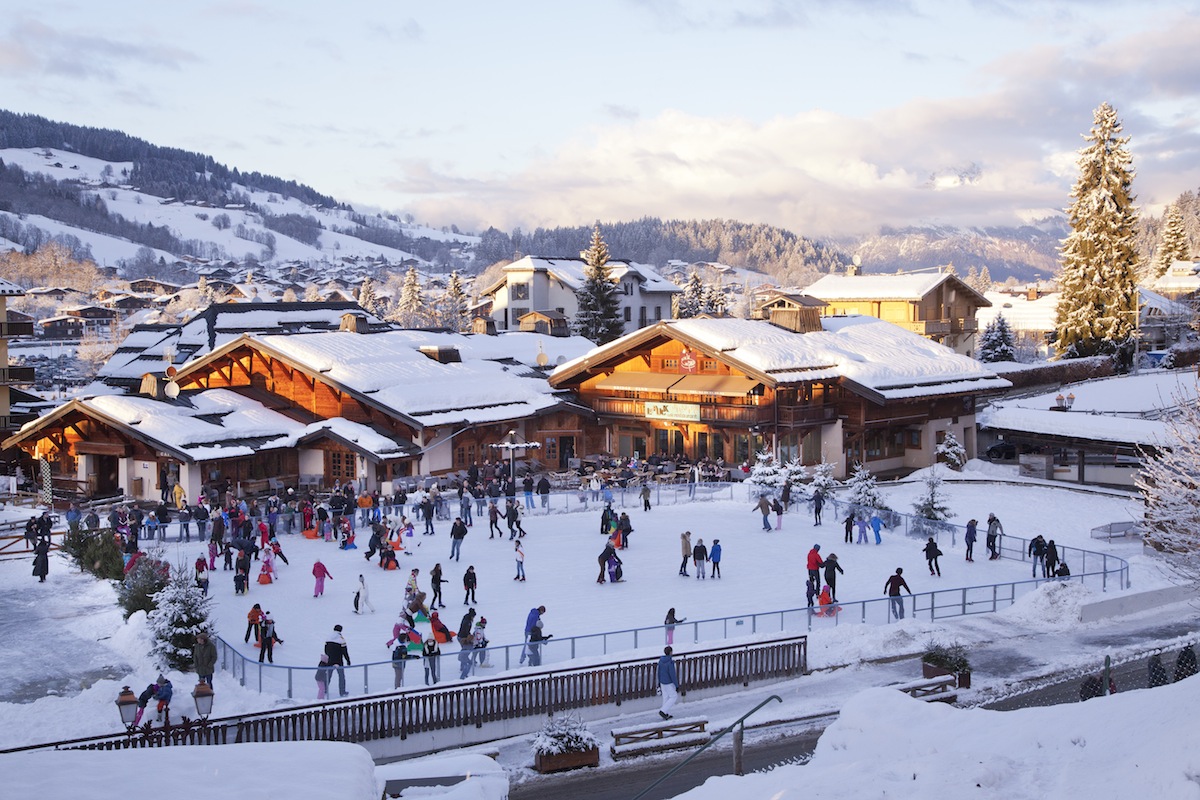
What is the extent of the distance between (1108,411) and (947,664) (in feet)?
90.0

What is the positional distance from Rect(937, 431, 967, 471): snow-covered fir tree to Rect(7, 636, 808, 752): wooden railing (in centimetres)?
2505

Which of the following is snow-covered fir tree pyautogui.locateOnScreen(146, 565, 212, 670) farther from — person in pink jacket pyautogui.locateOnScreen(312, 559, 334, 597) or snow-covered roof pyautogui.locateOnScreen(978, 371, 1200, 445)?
snow-covered roof pyautogui.locateOnScreen(978, 371, 1200, 445)

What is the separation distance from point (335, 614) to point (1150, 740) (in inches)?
659

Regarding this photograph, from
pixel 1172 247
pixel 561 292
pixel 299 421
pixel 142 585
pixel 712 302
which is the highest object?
pixel 1172 247

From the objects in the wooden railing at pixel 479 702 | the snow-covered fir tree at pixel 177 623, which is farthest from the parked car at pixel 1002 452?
the snow-covered fir tree at pixel 177 623

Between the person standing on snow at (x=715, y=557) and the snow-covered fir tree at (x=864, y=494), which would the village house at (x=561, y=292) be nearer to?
the snow-covered fir tree at (x=864, y=494)

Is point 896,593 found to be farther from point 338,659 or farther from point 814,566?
point 338,659

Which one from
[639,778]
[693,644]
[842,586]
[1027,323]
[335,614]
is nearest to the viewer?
[639,778]

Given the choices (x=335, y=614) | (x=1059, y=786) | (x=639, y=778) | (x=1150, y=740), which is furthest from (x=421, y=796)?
(x=335, y=614)

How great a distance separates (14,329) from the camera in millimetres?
50406

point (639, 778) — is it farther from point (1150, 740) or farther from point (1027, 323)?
point (1027, 323)

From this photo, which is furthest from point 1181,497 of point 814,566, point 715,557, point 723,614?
point 715,557

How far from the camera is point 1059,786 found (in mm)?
11117

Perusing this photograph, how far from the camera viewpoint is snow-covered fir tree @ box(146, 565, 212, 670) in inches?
802
